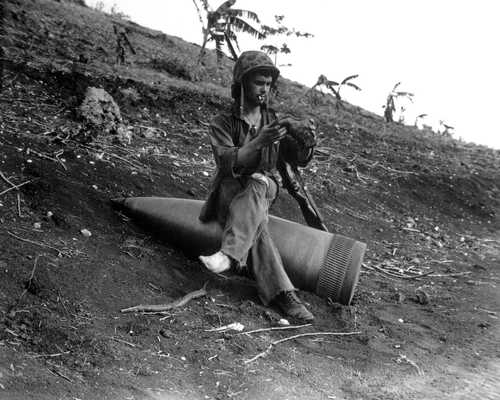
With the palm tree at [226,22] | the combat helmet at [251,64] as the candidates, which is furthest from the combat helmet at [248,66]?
the palm tree at [226,22]

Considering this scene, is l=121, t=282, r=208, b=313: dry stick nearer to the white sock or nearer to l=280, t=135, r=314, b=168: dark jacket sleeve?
the white sock

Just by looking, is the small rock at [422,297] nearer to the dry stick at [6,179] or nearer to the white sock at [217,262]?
the white sock at [217,262]

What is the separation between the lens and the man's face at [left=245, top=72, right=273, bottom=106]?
4145 mm

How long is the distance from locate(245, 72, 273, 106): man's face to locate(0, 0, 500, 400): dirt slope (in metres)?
1.32

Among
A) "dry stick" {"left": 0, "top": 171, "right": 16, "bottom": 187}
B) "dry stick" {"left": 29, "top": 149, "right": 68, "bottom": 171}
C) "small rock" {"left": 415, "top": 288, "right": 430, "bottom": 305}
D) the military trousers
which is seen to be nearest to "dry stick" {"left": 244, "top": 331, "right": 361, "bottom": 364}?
the military trousers

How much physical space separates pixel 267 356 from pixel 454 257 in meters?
4.12

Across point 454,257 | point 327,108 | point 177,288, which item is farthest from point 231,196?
point 327,108

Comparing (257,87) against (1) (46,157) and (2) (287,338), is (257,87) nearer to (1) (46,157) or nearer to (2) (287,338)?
(2) (287,338)

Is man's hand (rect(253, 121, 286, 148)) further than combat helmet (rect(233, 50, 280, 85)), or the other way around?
combat helmet (rect(233, 50, 280, 85))

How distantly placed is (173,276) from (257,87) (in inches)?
58.0

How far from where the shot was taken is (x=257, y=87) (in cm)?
416

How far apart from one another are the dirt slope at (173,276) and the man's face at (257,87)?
132cm

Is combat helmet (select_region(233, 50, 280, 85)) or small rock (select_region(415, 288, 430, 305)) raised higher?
combat helmet (select_region(233, 50, 280, 85))

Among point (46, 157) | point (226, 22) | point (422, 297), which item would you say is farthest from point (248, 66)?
point (226, 22)
